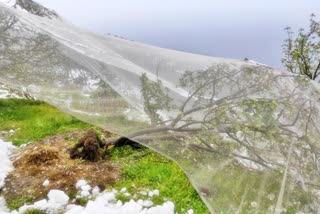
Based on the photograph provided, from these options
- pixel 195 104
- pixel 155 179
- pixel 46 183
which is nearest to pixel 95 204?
pixel 46 183

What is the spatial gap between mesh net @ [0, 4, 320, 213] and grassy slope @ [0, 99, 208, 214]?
1876 millimetres

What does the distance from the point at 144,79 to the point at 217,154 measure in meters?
0.99

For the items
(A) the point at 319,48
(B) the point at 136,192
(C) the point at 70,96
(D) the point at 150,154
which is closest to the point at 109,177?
(B) the point at 136,192

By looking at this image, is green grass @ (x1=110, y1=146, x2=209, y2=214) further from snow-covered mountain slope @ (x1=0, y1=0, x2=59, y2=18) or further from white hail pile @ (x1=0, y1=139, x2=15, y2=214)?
snow-covered mountain slope @ (x1=0, y1=0, x2=59, y2=18)

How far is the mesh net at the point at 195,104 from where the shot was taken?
10.4ft

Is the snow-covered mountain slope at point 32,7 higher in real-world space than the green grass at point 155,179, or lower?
higher

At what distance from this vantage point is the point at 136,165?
609 cm

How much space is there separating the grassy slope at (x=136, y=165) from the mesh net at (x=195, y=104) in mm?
1876

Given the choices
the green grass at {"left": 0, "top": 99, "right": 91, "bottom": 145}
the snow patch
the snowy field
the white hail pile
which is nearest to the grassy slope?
the green grass at {"left": 0, "top": 99, "right": 91, "bottom": 145}

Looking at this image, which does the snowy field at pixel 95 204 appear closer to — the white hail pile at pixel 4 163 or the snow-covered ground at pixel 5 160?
the white hail pile at pixel 4 163

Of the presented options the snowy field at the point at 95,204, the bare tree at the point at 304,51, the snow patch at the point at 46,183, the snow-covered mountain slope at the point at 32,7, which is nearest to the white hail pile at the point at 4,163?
the snowy field at the point at 95,204

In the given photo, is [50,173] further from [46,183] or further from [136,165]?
[136,165]

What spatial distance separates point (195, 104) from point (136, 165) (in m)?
2.94

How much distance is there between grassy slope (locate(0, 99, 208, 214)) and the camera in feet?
17.1
